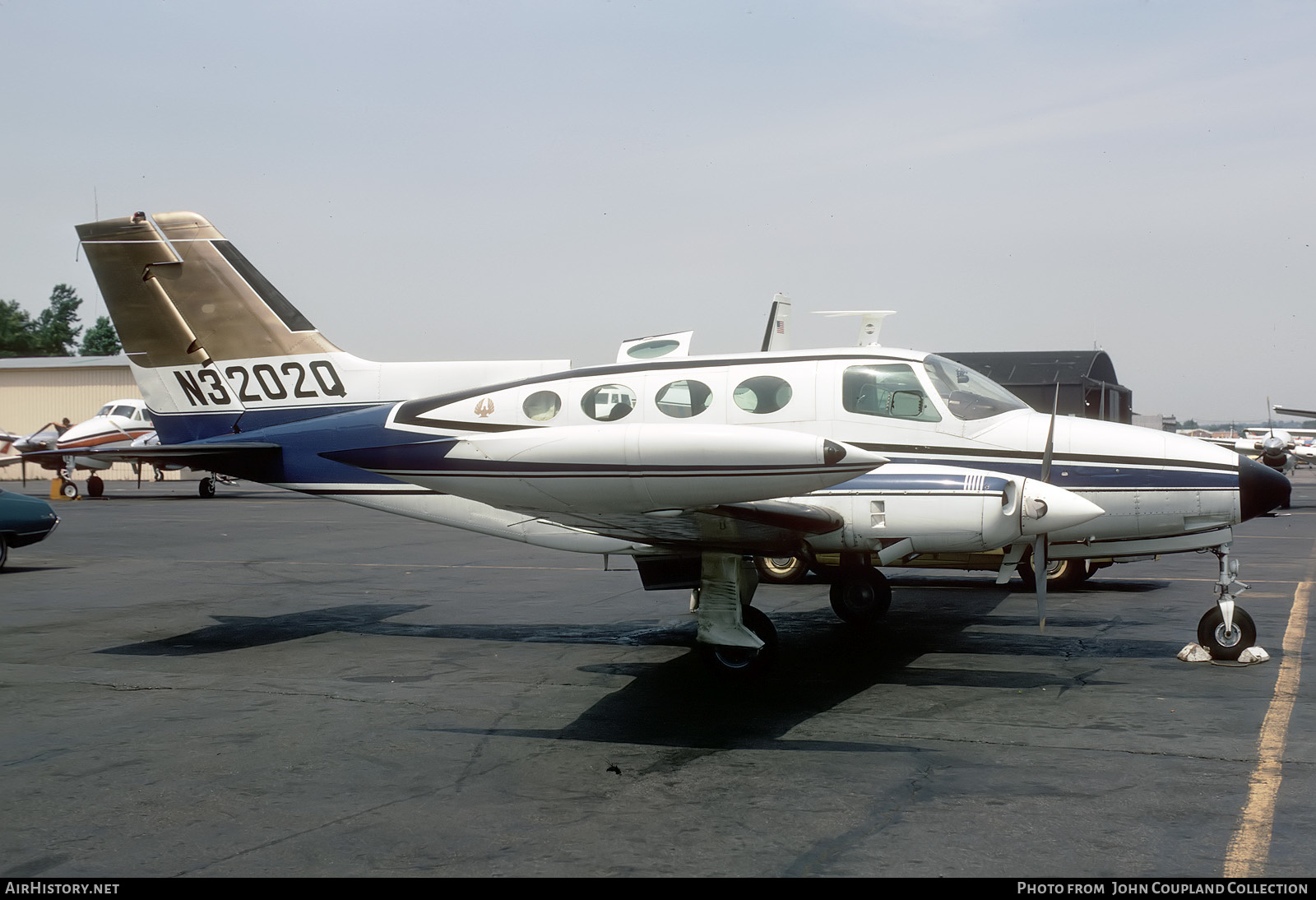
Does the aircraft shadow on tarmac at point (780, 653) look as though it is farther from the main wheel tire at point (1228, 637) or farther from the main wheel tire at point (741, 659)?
the main wheel tire at point (1228, 637)

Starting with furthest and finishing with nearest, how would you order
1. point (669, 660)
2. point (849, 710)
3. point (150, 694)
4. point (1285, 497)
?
point (669, 660)
point (1285, 497)
point (150, 694)
point (849, 710)

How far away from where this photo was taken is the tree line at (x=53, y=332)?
336ft

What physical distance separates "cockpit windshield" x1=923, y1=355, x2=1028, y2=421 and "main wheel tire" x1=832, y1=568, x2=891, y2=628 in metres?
2.77

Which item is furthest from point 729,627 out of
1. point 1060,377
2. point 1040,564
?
point 1060,377

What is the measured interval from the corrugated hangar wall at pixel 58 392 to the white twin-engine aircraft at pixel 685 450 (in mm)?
44029

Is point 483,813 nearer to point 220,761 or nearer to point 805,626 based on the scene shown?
point 220,761

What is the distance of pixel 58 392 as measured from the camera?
173 ft

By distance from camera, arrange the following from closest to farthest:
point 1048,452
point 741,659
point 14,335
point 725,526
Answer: point 725,526 → point 741,659 → point 1048,452 → point 14,335

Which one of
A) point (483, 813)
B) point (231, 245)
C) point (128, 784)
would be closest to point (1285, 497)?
point (483, 813)

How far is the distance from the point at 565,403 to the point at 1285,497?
6.36 metres

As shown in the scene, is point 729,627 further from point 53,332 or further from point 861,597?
point 53,332

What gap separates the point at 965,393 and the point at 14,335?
113 meters

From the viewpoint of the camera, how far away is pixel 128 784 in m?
6.23

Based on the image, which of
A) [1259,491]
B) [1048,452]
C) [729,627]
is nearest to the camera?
[729,627]
